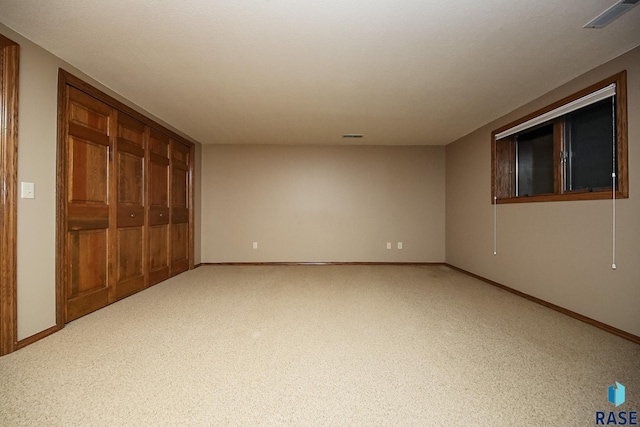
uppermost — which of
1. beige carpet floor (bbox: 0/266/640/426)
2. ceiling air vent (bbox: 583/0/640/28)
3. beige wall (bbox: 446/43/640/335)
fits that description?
ceiling air vent (bbox: 583/0/640/28)

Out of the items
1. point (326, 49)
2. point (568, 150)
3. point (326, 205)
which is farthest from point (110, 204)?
point (568, 150)

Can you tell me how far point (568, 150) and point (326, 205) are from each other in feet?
12.0

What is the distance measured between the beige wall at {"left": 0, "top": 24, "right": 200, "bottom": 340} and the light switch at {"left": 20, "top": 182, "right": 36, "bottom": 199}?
1.1 inches

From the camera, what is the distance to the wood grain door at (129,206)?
136 inches

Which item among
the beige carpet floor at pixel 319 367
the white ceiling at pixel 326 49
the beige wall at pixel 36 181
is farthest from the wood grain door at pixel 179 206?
the beige wall at pixel 36 181

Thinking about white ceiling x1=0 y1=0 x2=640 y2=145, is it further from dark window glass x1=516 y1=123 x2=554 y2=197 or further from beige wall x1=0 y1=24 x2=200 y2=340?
dark window glass x1=516 y1=123 x2=554 y2=197

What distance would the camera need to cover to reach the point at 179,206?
5.02 m

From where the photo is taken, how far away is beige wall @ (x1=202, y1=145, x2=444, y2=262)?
588 cm

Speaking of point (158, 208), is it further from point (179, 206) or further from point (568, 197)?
point (568, 197)

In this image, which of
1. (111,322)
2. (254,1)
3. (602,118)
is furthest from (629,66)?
(111,322)

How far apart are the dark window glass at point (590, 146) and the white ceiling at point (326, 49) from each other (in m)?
0.41

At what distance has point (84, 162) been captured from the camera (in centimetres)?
294

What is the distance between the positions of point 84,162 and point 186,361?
2.18m

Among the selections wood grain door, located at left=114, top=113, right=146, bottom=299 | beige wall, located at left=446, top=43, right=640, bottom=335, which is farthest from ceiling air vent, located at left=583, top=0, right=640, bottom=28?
wood grain door, located at left=114, top=113, right=146, bottom=299
